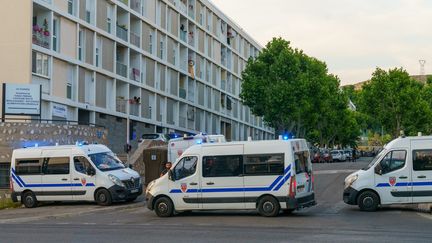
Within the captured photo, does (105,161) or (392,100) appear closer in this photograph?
(105,161)

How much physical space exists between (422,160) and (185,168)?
716cm

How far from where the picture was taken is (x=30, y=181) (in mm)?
24422

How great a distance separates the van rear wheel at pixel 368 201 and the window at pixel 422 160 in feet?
5.07

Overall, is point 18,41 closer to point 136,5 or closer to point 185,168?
point 136,5

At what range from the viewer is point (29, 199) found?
24484 mm

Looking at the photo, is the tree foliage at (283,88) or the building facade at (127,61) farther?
the tree foliage at (283,88)

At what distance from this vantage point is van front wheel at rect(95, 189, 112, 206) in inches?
907

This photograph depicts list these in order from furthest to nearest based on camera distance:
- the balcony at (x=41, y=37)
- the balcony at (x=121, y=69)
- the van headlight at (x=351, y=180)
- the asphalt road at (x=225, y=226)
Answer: the balcony at (x=121, y=69) < the balcony at (x=41, y=37) < the van headlight at (x=351, y=180) < the asphalt road at (x=225, y=226)

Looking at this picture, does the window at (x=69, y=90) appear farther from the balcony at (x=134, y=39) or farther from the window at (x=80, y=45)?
the balcony at (x=134, y=39)

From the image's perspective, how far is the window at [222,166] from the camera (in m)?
17.9

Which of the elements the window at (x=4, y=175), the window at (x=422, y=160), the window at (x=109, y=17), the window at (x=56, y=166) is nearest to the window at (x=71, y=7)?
the window at (x=109, y=17)

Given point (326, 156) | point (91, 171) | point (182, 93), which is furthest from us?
point (326, 156)

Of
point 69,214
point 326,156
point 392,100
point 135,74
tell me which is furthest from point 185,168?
point 392,100

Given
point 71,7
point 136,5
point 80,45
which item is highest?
point 136,5
